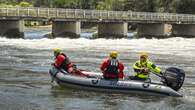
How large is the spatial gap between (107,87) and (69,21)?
3921cm

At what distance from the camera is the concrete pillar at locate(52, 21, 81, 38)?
59.0 metres

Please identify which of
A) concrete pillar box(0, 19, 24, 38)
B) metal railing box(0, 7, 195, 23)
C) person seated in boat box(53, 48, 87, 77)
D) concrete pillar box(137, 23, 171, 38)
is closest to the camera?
person seated in boat box(53, 48, 87, 77)

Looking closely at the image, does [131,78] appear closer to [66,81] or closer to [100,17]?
[66,81]

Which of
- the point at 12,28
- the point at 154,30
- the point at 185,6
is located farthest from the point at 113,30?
the point at 185,6

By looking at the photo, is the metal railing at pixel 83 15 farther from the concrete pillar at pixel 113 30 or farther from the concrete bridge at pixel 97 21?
the concrete pillar at pixel 113 30

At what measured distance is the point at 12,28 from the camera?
180 ft

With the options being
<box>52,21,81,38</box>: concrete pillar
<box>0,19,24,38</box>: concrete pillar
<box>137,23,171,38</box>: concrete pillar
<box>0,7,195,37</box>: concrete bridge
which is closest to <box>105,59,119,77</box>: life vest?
<box>0,7,195,37</box>: concrete bridge

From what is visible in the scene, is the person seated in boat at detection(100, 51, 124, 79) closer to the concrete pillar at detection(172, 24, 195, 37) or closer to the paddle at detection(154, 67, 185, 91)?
the paddle at detection(154, 67, 185, 91)

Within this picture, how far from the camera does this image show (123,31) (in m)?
63.4

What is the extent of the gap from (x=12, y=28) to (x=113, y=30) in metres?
14.2

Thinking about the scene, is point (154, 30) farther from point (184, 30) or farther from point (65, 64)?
point (65, 64)

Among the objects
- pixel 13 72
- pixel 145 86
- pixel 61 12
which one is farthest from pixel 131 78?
pixel 61 12

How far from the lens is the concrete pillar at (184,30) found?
70375 millimetres

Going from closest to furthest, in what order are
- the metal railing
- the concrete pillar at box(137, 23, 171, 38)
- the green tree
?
the metal railing < the concrete pillar at box(137, 23, 171, 38) < the green tree
